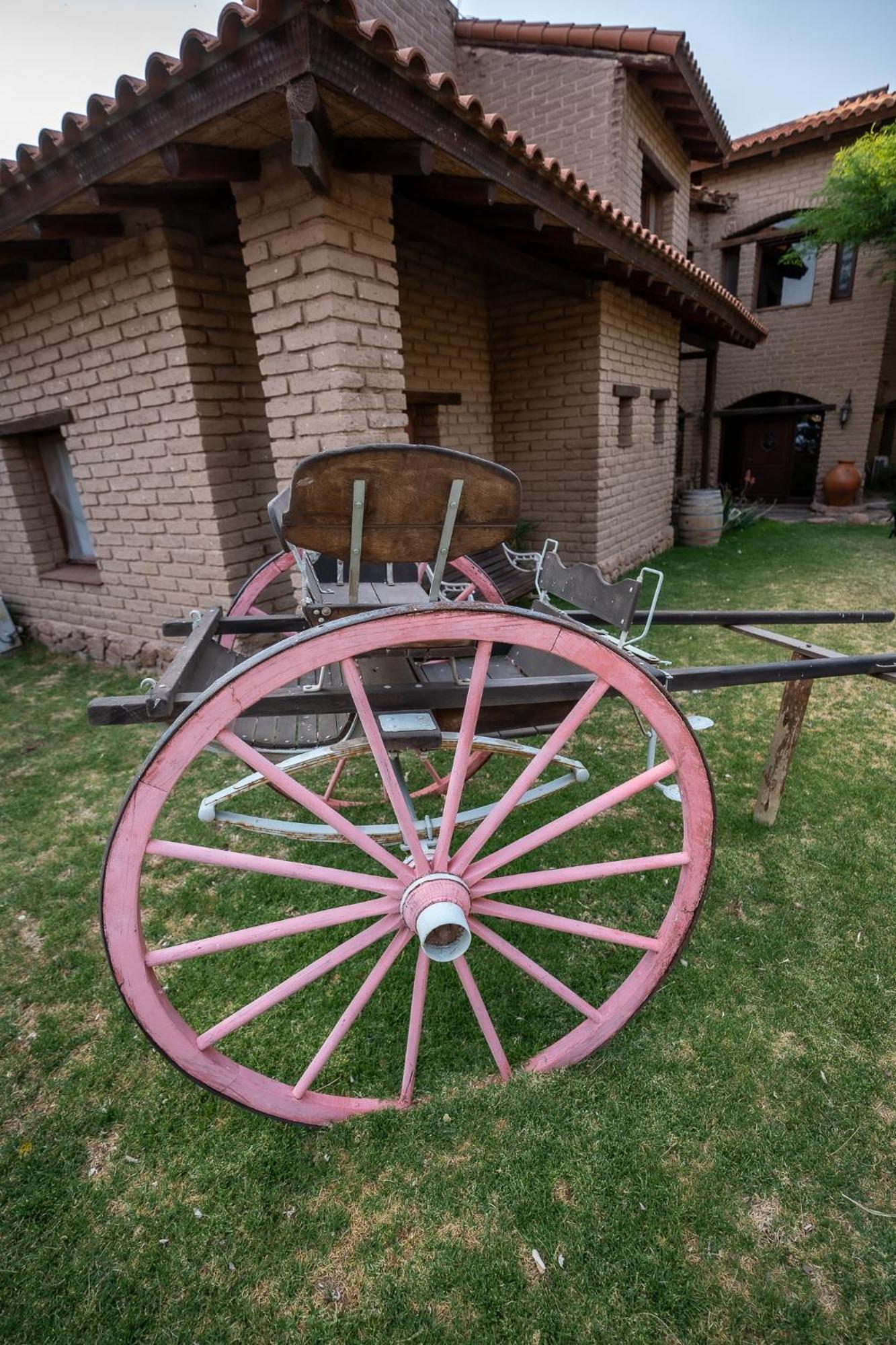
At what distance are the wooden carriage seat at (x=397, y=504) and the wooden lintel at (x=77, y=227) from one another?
10.5 feet

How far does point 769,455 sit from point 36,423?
14.9 m

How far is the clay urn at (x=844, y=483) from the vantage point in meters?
11.8

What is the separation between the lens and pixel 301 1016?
2049 millimetres

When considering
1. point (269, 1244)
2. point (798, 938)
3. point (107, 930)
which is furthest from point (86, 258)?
point (798, 938)

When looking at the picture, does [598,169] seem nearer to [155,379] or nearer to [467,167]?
[467,167]

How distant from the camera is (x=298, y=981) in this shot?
1.51m

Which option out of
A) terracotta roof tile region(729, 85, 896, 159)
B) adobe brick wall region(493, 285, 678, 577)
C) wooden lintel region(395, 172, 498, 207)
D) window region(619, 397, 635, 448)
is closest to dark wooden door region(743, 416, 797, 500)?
terracotta roof tile region(729, 85, 896, 159)

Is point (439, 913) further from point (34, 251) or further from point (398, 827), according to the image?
point (34, 251)

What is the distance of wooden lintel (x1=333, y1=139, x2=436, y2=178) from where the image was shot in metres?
2.73

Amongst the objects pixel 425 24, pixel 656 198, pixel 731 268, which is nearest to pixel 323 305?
pixel 425 24

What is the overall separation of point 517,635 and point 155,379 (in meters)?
3.71

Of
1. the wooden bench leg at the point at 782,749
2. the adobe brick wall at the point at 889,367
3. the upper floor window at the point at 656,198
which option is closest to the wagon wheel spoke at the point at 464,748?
the wooden bench leg at the point at 782,749

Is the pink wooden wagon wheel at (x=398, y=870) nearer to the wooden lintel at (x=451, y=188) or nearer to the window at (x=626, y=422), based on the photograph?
the wooden lintel at (x=451, y=188)

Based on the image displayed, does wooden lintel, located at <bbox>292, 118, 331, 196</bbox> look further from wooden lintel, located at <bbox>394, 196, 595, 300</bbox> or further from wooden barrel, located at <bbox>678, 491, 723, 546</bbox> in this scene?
wooden barrel, located at <bbox>678, 491, 723, 546</bbox>
